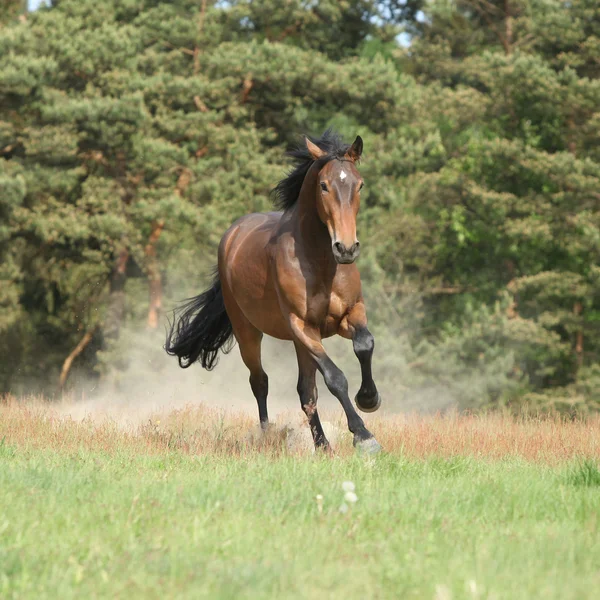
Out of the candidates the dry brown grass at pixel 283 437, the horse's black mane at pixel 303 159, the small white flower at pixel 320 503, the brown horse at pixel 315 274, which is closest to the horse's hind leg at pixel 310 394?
the brown horse at pixel 315 274

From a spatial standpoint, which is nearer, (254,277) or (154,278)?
(254,277)

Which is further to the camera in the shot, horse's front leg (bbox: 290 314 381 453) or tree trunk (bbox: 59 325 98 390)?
tree trunk (bbox: 59 325 98 390)

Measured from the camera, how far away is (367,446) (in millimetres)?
7180

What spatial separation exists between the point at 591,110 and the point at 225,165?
432 inches

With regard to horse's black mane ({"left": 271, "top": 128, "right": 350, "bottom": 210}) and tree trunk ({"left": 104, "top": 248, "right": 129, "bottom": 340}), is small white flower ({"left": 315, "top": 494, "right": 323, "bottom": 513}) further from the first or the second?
tree trunk ({"left": 104, "top": 248, "right": 129, "bottom": 340})

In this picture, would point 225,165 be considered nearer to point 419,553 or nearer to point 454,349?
point 454,349

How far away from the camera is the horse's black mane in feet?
25.1

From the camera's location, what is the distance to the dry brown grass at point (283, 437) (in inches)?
304

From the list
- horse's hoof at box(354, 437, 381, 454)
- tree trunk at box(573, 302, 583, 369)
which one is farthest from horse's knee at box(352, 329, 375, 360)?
tree trunk at box(573, 302, 583, 369)

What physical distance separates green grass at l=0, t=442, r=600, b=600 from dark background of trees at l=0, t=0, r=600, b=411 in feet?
63.9

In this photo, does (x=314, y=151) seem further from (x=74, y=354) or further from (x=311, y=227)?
(x=74, y=354)

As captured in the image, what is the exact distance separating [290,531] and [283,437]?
386 cm

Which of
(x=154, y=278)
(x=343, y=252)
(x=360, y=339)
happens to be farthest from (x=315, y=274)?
(x=154, y=278)

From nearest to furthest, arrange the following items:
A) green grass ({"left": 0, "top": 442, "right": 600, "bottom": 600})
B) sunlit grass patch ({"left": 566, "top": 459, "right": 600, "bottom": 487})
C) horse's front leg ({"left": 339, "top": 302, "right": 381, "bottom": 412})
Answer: green grass ({"left": 0, "top": 442, "right": 600, "bottom": 600}) < sunlit grass patch ({"left": 566, "top": 459, "right": 600, "bottom": 487}) < horse's front leg ({"left": 339, "top": 302, "right": 381, "bottom": 412})
